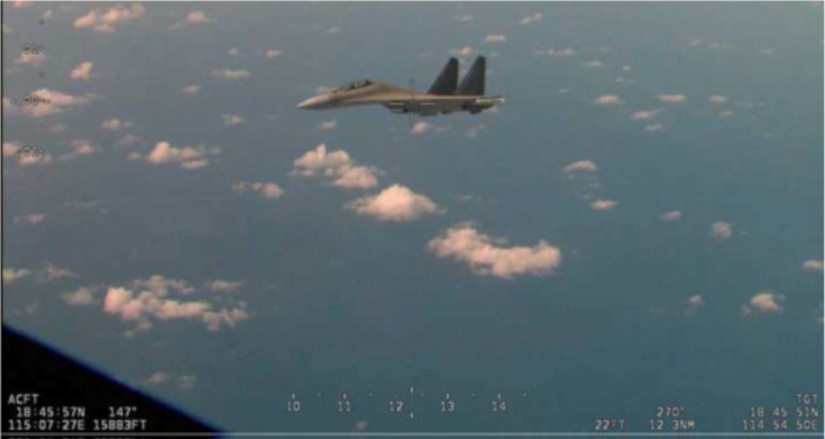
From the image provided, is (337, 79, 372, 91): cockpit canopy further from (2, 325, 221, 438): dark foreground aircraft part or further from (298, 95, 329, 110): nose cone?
(2, 325, 221, 438): dark foreground aircraft part

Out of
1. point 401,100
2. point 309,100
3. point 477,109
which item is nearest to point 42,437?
point 309,100

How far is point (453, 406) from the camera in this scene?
1408 cm

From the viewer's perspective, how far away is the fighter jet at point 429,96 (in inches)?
691

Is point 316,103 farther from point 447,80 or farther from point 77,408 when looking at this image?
point 77,408

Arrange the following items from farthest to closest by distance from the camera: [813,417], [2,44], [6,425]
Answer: [2,44]
[813,417]
[6,425]

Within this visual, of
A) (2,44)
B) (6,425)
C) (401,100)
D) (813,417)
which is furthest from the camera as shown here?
(401,100)

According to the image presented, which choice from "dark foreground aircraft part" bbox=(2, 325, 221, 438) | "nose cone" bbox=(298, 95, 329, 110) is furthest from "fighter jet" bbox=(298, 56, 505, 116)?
"dark foreground aircraft part" bbox=(2, 325, 221, 438)

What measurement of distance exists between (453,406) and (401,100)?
23.6ft

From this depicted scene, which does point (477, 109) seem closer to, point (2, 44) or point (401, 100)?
point (401, 100)

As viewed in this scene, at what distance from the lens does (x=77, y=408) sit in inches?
532

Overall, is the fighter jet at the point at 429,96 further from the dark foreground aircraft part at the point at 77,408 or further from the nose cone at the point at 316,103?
the dark foreground aircraft part at the point at 77,408

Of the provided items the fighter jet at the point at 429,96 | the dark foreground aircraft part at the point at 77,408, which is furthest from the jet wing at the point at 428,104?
the dark foreground aircraft part at the point at 77,408

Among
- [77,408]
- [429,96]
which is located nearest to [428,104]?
[429,96]

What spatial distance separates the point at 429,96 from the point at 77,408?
993 cm
